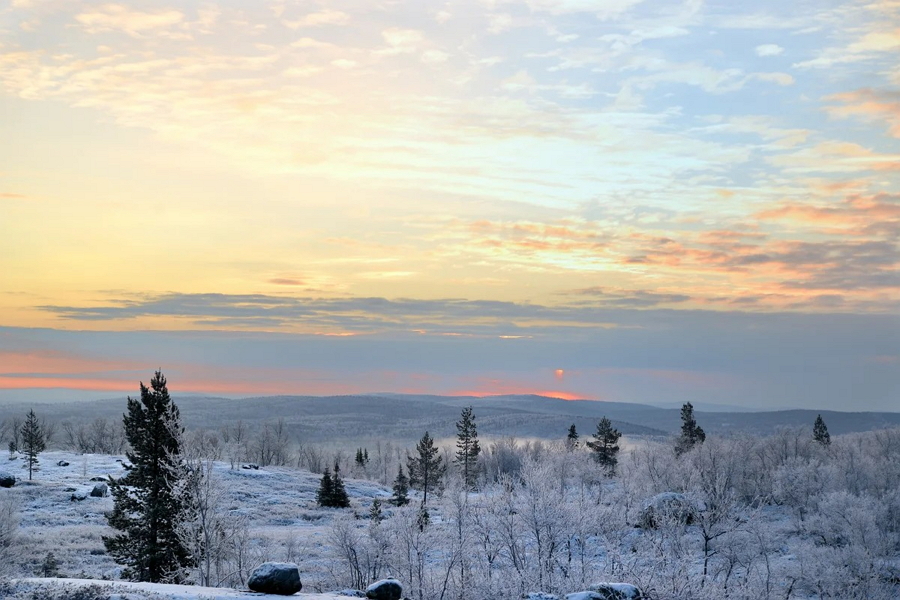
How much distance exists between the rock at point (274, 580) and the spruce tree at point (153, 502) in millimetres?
13319

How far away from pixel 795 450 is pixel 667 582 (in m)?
98.6

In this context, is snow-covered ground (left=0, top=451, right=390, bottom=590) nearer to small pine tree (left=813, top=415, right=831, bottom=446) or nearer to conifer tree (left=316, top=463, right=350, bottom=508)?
conifer tree (left=316, top=463, right=350, bottom=508)

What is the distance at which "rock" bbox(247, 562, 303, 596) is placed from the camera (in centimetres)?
2633

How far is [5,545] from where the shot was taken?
165 feet

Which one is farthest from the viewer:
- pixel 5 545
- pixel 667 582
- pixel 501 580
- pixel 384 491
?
pixel 384 491

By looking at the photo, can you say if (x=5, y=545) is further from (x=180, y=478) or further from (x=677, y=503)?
(x=677, y=503)

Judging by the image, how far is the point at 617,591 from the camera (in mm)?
30094

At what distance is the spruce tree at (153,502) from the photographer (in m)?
38.4

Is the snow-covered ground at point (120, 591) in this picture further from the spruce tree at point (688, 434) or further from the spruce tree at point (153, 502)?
the spruce tree at point (688, 434)

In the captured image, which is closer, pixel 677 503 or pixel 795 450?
pixel 677 503

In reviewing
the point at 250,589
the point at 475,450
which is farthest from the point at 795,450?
the point at 250,589

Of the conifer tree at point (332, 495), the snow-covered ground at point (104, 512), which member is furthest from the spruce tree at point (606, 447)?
the conifer tree at point (332, 495)

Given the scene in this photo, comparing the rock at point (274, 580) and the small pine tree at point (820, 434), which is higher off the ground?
the rock at point (274, 580)

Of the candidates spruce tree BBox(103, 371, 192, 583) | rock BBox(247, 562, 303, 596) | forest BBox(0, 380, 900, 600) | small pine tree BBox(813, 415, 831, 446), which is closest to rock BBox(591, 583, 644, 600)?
forest BBox(0, 380, 900, 600)
